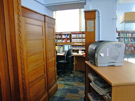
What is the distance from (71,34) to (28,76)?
231 inches

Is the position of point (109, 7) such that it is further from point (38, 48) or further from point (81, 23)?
point (81, 23)

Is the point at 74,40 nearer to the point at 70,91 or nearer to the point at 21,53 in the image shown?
the point at 70,91

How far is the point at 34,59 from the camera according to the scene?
2014mm

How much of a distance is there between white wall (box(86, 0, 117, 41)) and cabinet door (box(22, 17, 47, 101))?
4.31 feet

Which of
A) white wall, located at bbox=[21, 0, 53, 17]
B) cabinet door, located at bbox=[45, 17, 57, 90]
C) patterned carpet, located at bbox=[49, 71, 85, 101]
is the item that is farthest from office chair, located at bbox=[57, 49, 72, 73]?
white wall, located at bbox=[21, 0, 53, 17]

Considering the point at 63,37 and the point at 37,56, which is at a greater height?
the point at 63,37

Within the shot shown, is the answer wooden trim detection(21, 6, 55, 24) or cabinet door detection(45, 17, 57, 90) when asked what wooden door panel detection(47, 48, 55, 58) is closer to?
cabinet door detection(45, 17, 57, 90)

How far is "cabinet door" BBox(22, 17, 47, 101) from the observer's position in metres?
1.79

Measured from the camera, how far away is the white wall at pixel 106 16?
8.27 feet

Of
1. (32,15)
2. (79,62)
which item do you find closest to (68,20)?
(79,62)

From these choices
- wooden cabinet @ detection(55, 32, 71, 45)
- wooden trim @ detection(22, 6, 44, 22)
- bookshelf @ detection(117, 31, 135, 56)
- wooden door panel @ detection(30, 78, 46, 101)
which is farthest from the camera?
wooden cabinet @ detection(55, 32, 71, 45)

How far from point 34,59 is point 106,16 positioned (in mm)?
1842

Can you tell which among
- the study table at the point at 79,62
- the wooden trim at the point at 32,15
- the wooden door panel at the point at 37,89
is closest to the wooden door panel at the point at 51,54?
the wooden door panel at the point at 37,89

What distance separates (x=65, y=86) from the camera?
336 cm
